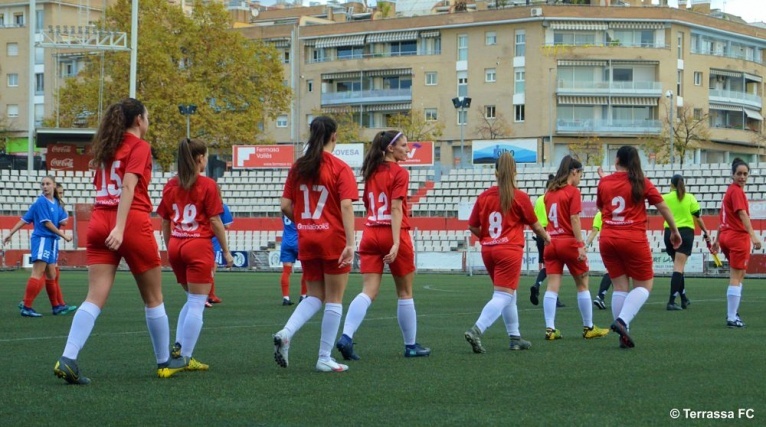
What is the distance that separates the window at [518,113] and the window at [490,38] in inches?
195

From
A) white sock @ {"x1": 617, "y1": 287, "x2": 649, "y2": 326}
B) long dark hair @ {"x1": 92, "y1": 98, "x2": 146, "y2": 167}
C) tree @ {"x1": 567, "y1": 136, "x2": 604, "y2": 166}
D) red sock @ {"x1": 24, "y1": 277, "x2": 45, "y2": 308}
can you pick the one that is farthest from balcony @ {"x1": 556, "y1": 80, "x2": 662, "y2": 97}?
long dark hair @ {"x1": 92, "y1": 98, "x2": 146, "y2": 167}

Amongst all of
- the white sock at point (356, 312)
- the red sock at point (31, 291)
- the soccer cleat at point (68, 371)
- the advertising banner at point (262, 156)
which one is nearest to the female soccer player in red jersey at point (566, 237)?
the white sock at point (356, 312)

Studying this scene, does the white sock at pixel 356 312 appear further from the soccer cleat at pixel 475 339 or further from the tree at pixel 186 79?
the tree at pixel 186 79

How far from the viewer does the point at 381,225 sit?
1041 cm

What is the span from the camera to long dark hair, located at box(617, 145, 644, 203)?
1151 cm

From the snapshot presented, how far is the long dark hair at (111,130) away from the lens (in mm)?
8750

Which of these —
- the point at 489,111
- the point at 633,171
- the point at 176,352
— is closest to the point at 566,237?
the point at 633,171

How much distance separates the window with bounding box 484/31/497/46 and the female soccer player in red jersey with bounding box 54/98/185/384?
79.4 m

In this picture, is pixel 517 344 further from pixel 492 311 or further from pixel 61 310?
pixel 61 310

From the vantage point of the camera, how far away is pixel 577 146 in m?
82.2

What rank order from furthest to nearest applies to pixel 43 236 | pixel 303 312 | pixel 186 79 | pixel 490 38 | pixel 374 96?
pixel 374 96, pixel 490 38, pixel 186 79, pixel 43 236, pixel 303 312

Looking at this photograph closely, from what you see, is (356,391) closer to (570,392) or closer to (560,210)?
(570,392)

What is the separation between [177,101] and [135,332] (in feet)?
179

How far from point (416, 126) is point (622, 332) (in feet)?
240
